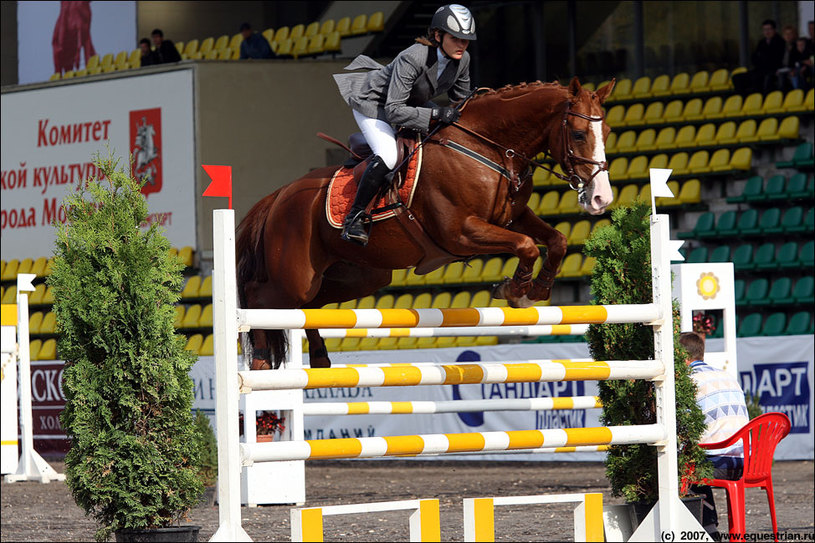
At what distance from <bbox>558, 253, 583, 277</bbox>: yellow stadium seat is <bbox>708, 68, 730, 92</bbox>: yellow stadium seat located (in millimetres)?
3067

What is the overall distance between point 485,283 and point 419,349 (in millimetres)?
2253

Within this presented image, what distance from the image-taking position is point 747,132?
12914 millimetres

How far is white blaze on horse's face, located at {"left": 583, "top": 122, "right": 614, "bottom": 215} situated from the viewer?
13.8 ft

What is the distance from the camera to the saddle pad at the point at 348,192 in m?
4.55

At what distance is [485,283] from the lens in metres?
13.1

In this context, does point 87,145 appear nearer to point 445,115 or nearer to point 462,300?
point 462,300

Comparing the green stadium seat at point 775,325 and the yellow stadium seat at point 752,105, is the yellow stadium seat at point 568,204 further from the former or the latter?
the green stadium seat at point 775,325

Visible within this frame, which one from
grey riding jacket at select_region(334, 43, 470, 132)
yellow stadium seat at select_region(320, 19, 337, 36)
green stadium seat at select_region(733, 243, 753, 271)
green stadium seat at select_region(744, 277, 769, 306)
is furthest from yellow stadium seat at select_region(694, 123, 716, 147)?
grey riding jacket at select_region(334, 43, 470, 132)

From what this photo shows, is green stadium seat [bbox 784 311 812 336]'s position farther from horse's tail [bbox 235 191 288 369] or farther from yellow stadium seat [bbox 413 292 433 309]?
horse's tail [bbox 235 191 288 369]

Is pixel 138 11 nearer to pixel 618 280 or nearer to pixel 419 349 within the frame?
pixel 419 349

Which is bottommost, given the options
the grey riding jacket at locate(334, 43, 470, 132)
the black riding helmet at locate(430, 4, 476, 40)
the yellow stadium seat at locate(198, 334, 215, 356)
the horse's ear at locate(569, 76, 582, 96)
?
the yellow stadium seat at locate(198, 334, 215, 356)

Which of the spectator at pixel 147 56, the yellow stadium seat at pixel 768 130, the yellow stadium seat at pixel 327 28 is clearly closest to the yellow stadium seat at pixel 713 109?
the yellow stadium seat at pixel 768 130

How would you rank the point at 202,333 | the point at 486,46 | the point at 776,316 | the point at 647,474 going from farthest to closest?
1. the point at 486,46
2. the point at 202,333
3. the point at 776,316
4. the point at 647,474

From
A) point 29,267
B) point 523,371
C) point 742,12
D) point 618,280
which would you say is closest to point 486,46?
point 742,12
